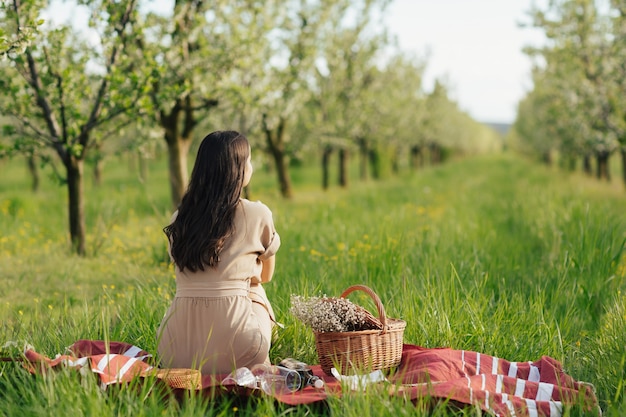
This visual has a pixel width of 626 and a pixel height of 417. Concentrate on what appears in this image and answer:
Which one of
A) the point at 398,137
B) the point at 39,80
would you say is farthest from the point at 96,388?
the point at 398,137

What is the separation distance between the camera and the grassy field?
376cm

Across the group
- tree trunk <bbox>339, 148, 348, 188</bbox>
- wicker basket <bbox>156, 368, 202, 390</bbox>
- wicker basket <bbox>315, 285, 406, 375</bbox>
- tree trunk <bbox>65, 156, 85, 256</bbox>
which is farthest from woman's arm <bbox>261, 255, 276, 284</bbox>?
tree trunk <bbox>339, 148, 348, 188</bbox>

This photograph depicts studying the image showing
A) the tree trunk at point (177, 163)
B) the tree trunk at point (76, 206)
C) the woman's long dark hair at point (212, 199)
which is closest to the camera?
the woman's long dark hair at point (212, 199)

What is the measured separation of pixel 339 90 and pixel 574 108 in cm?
694

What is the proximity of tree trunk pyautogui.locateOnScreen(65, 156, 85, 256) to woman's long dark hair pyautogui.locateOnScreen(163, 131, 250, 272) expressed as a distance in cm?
527

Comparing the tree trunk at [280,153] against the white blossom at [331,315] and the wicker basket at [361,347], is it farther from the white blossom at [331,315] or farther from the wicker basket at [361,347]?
the wicker basket at [361,347]

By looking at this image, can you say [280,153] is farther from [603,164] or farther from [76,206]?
[603,164]

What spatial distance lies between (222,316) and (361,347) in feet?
2.82

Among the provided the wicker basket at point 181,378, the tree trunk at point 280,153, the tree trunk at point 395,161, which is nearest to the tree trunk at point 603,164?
the tree trunk at point 395,161

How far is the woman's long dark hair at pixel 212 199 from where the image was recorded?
13.7ft

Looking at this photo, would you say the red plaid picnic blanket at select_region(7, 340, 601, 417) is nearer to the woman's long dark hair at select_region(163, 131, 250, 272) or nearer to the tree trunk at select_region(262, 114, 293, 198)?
the woman's long dark hair at select_region(163, 131, 250, 272)

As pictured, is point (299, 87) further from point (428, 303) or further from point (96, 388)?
point (96, 388)

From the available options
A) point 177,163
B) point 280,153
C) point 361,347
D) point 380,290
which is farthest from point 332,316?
point 280,153

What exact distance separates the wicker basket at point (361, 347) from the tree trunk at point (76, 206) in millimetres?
5755
